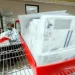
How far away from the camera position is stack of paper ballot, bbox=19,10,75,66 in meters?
0.33

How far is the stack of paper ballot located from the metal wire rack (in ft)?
0.53

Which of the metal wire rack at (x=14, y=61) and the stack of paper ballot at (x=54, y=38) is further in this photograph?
the metal wire rack at (x=14, y=61)

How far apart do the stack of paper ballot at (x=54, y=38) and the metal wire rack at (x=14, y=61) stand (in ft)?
0.53

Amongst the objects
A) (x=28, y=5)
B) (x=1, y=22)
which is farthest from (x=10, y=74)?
(x=28, y=5)

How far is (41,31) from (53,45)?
79mm

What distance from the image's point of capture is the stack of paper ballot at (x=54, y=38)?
12.8 inches

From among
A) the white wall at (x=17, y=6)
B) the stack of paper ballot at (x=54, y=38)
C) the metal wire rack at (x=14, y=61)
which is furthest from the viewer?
the white wall at (x=17, y=6)

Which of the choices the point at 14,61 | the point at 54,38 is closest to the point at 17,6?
the point at 14,61

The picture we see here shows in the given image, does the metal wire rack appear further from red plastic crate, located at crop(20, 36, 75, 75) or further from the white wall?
the white wall

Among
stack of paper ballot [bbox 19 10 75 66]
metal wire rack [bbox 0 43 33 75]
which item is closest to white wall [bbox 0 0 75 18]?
metal wire rack [bbox 0 43 33 75]

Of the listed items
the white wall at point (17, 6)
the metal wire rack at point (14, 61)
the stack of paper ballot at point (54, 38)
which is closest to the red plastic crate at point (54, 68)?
the stack of paper ballot at point (54, 38)

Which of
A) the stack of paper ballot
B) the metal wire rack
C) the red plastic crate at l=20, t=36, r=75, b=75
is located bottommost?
the metal wire rack

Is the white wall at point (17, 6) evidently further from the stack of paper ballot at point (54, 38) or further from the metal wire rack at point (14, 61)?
the stack of paper ballot at point (54, 38)

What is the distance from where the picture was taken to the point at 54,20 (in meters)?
0.33
